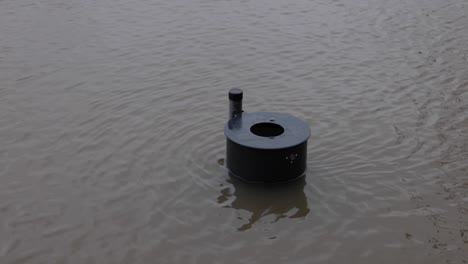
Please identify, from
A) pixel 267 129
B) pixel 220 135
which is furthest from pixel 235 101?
pixel 220 135

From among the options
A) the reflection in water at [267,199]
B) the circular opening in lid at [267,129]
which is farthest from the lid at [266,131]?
the reflection in water at [267,199]

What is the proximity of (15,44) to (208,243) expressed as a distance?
7.11 meters

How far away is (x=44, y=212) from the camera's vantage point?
6.35 metres

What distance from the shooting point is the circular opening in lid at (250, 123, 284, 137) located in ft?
22.6

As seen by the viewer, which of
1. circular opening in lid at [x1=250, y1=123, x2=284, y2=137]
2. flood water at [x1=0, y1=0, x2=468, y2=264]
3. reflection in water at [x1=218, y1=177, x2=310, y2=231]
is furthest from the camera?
circular opening in lid at [x1=250, y1=123, x2=284, y2=137]

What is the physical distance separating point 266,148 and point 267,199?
61 centimetres

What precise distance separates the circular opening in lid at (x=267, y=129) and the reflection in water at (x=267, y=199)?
1.91ft

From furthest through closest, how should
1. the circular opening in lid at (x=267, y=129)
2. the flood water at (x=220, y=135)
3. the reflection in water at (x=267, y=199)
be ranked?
the circular opening in lid at (x=267, y=129)
the reflection in water at (x=267, y=199)
the flood water at (x=220, y=135)

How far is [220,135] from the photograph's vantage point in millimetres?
8000

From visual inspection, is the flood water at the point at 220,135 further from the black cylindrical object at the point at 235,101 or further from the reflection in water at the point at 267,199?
the black cylindrical object at the point at 235,101

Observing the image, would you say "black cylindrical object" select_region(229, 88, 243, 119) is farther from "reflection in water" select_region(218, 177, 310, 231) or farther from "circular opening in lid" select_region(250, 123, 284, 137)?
"reflection in water" select_region(218, 177, 310, 231)

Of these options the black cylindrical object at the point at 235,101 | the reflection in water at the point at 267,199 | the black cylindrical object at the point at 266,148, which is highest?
the black cylindrical object at the point at 235,101

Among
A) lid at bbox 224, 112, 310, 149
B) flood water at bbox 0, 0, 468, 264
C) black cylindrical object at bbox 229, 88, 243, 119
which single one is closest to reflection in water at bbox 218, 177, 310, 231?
flood water at bbox 0, 0, 468, 264

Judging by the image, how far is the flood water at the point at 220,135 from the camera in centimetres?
594
